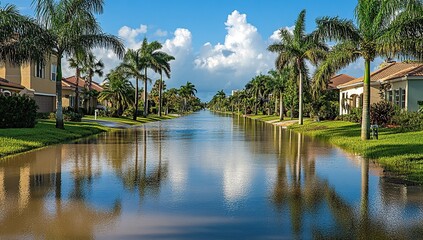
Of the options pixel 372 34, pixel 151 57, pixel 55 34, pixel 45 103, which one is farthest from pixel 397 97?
pixel 151 57

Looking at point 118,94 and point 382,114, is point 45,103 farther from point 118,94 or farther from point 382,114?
point 382,114

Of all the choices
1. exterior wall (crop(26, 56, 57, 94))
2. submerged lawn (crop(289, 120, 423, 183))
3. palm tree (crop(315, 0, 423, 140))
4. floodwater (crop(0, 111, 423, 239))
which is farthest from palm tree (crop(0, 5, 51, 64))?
submerged lawn (crop(289, 120, 423, 183))

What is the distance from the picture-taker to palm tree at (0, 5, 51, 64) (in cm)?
2269

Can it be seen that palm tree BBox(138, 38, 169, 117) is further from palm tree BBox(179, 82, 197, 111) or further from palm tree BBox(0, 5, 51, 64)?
palm tree BBox(179, 82, 197, 111)

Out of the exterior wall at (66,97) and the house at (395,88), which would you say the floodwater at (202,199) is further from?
the exterior wall at (66,97)

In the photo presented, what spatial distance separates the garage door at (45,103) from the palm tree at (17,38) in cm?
1930

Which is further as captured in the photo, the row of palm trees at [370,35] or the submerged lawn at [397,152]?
the row of palm trees at [370,35]

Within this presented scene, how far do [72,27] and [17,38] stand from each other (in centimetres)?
400

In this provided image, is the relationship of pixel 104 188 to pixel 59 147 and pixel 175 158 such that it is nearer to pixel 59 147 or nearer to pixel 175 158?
pixel 175 158

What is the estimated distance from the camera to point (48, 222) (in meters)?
7.59

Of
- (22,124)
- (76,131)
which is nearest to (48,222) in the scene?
(22,124)

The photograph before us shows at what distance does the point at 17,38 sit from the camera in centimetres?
2362

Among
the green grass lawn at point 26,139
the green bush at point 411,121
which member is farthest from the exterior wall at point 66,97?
the green bush at point 411,121

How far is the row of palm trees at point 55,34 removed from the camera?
917 inches
